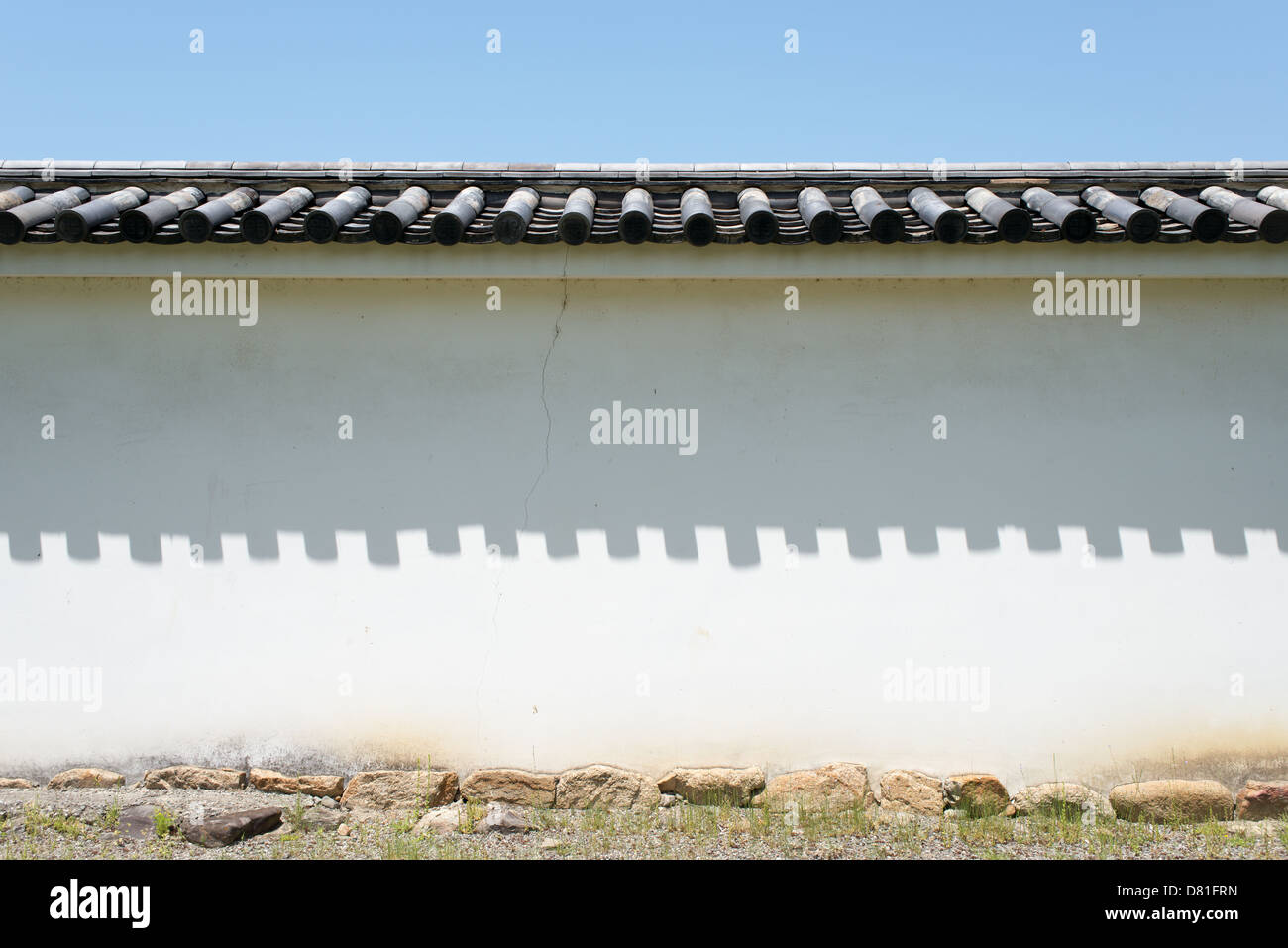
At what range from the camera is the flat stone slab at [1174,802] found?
17.7 ft

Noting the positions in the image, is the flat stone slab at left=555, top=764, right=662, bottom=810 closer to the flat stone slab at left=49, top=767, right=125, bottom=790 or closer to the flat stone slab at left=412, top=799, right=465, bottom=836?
the flat stone slab at left=412, top=799, right=465, bottom=836

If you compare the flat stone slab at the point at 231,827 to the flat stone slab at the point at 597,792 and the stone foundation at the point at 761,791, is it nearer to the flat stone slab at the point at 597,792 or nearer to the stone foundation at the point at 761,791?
the stone foundation at the point at 761,791

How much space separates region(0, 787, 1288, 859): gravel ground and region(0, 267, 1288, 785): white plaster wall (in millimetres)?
317

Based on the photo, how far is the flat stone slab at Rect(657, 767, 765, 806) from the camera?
5.45 metres

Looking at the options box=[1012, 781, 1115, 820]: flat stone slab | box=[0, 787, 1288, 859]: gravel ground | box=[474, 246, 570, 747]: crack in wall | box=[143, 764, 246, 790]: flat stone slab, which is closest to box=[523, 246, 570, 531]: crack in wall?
box=[474, 246, 570, 747]: crack in wall

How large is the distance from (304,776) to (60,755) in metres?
1.45

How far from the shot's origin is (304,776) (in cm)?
552

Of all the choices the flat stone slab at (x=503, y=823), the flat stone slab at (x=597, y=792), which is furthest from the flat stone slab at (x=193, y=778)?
the flat stone slab at (x=597, y=792)

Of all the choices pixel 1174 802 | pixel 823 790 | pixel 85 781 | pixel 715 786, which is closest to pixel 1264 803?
pixel 1174 802

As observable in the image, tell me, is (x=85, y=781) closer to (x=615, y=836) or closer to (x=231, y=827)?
(x=231, y=827)

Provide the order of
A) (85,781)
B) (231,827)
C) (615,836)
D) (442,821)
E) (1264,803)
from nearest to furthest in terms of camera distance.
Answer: (231,827)
(615,836)
(442,821)
(1264,803)
(85,781)

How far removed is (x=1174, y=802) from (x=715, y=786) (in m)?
2.57

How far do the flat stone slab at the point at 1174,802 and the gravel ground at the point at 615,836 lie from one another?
0.07 m

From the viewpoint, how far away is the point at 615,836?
16.9 ft
